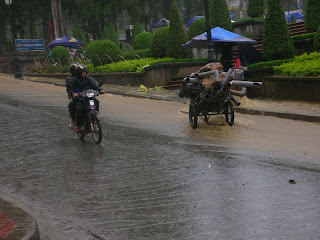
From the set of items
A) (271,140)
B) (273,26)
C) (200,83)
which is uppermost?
(273,26)

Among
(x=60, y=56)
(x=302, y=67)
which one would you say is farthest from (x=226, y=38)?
(x=60, y=56)

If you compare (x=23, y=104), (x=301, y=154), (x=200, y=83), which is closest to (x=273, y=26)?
(x=200, y=83)

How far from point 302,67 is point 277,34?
3.02 meters

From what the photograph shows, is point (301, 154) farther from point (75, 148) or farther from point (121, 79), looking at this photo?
point (121, 79)

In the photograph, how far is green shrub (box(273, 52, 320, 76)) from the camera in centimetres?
1573

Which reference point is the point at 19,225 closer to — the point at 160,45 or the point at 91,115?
the point at 91,115

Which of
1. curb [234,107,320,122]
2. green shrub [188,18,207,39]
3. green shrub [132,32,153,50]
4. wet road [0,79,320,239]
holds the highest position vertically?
green shrub [188,18,207,39]

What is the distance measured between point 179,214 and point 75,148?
4941 millimetres

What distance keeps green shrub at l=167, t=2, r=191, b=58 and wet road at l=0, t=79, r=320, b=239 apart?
12.7 m

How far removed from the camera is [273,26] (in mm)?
18984

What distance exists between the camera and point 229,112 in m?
12.5

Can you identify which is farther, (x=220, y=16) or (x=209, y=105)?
(x=220, y=16)

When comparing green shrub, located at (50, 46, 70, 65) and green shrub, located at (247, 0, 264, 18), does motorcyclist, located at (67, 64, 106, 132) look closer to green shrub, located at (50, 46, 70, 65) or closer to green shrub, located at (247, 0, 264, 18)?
green shrub, located at (50, 46, 70, 65)

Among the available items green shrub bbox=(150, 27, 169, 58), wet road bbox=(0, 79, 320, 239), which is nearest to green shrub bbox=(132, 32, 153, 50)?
green shrub bbox=(150, 27, 169, 58)
